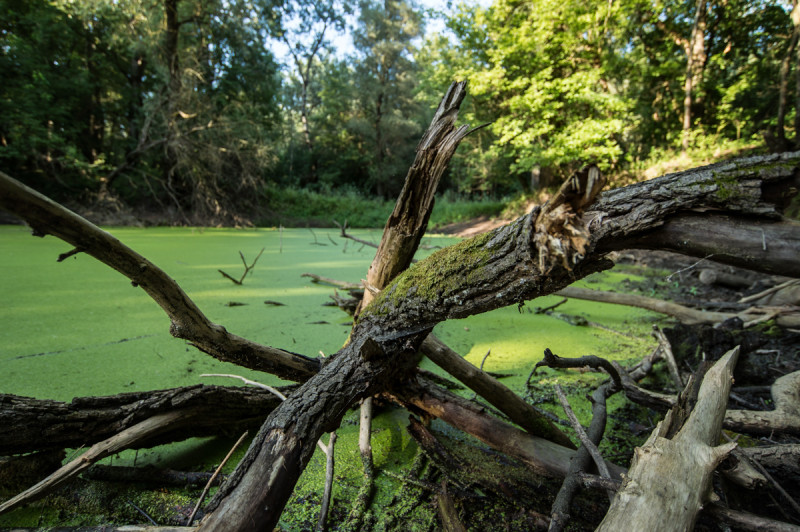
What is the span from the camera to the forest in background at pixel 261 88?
6879mm

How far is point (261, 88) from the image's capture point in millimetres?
9984

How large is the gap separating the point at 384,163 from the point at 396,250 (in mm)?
14468

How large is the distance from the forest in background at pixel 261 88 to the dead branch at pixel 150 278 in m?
7.12

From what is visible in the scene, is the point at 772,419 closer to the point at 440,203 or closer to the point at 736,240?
the point at 736,240

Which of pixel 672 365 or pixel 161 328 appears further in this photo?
pixel 161 328

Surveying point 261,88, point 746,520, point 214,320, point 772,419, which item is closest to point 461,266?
point 746,520

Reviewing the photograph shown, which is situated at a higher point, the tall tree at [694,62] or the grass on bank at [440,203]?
Answer: the tall tree at [694,62]

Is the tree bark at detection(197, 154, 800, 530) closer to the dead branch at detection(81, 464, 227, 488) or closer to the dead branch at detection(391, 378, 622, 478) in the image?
the dead branch at detection(391, 378, 622, 478)

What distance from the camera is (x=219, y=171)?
7.72m

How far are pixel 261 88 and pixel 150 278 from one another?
1080 centimetres

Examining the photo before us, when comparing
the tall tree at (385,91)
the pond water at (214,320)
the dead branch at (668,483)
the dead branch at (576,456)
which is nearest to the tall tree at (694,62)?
the pond water at (214,320)

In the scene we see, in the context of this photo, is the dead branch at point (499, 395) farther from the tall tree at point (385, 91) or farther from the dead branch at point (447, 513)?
the tall tree at point (385, 91)

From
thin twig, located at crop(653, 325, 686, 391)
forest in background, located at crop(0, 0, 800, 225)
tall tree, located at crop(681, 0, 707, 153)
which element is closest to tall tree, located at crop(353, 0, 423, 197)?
forest in background, located at crop(0, 0, 800, 225)

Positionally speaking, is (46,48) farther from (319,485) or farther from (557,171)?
(557,171)
